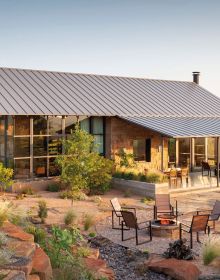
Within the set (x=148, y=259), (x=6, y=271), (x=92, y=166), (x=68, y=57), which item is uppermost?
(x=68, y=57)

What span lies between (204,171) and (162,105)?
4.57 meters

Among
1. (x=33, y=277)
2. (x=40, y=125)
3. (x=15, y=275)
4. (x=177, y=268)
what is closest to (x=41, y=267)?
(x=33, y=277)

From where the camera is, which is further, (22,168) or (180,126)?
(180,126)

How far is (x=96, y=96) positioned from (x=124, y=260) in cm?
Result: 1490

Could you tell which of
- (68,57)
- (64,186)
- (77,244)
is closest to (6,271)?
(77,244)

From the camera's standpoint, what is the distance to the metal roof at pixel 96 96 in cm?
2141

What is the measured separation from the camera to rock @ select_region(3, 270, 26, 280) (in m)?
6.43

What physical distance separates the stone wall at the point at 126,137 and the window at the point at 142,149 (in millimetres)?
210

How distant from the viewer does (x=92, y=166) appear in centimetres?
1828

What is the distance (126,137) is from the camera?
2327 cm

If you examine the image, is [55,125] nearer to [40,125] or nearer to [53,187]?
[40,125]

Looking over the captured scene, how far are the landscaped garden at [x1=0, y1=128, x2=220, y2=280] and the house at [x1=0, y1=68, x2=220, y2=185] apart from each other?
192 cm

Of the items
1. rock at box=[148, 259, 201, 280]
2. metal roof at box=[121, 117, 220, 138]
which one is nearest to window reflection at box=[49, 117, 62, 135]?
metal roof at box=[121, 117, 220, 138]

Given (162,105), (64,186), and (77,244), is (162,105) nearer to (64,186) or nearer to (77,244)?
(64,186)
